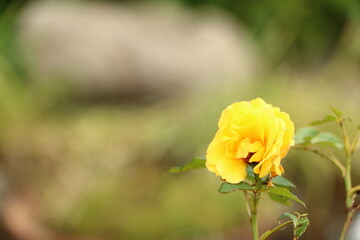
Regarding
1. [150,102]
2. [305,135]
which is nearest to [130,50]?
[150,102]

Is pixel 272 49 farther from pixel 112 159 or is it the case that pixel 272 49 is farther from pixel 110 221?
pixel 110 221

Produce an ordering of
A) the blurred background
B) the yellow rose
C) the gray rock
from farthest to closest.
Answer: the gray rock
the blurred background
the yellow rose

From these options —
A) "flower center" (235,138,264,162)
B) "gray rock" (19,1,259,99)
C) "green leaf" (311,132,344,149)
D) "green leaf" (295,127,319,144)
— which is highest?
"green leaf" (311,132,344,149)

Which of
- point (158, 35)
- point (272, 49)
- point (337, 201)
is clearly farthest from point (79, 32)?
point (337, 201)

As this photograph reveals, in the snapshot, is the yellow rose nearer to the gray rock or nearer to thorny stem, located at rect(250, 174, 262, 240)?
thorny stem, located at rect(250, 174, 262, 240)

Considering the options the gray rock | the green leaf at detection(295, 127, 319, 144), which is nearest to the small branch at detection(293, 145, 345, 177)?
the green leaf at detection(295, 127, 319, 144)

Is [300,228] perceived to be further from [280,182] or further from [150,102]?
[150,102]
